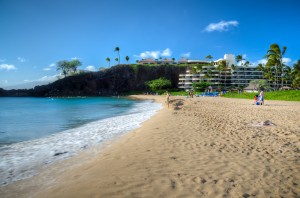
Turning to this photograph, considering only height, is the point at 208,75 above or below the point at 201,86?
above

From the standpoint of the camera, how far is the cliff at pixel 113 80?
11656cm

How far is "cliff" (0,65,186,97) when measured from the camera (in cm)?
11656

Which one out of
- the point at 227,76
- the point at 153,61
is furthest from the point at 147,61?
the point at 227,76

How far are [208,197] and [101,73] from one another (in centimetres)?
12111


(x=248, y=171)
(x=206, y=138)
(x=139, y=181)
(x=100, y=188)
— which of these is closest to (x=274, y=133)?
(x=206, y=138)

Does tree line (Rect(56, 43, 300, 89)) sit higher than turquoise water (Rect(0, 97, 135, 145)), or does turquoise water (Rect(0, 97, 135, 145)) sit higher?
tree line (Rect(56, 43, 300, 89))

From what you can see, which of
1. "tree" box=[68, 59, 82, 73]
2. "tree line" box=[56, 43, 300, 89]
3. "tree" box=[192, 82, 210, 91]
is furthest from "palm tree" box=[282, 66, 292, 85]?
"tree" box=[68, 59, 82, 73]

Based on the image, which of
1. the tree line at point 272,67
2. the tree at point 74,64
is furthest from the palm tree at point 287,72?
the tree at point 74,64

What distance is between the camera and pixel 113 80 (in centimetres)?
11862

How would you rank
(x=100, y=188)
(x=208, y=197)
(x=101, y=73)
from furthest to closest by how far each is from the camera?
(x=101, y=73) → (x=100, y=188) → (x=208, y=197)

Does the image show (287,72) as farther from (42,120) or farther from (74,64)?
(74,64)

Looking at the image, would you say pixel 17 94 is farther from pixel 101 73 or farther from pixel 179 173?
pixel 179 173

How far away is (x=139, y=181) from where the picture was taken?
13.3ft

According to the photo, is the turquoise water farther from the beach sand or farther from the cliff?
the cliff
